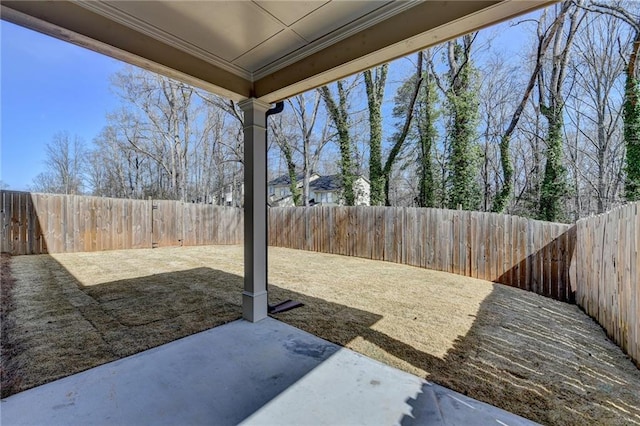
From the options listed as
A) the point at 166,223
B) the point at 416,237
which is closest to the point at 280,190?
the point at 166,223

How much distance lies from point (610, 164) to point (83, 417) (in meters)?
14.8

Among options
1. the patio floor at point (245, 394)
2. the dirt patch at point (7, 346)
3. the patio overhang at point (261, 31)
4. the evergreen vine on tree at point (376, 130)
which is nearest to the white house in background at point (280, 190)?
the evergreen vine on tree at point (376, 130)

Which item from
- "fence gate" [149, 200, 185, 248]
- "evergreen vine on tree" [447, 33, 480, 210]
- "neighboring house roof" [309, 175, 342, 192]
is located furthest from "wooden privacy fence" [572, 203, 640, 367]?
"neighboring house roof" [309, 175, 342, 192]

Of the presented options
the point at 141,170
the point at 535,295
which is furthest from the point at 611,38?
the point at 141,170

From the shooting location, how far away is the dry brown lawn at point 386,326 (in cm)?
212

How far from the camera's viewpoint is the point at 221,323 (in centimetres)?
323

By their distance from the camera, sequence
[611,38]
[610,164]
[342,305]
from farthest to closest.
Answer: [610,164]
[611,38]
[342,305]

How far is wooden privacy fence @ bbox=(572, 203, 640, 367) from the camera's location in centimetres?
245

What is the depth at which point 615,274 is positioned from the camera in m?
2.90

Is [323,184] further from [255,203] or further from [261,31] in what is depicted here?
[261,31]

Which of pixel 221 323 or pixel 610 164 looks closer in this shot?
pixel 221 323

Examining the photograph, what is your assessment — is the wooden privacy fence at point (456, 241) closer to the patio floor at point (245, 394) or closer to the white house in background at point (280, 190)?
the patio floor at point (245, 394)

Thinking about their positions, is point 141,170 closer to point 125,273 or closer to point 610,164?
point 125,273

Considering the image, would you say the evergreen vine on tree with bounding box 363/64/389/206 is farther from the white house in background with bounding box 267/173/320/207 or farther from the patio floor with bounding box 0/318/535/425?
the white house in background with bounding box 267/173/320/207
